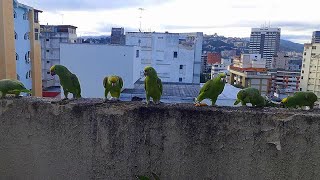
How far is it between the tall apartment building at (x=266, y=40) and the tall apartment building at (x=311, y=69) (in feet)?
134

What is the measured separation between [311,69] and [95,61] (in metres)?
19.9

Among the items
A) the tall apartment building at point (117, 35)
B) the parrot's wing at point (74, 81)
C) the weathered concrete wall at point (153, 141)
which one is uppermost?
the tall apartment building at point (117, 35)

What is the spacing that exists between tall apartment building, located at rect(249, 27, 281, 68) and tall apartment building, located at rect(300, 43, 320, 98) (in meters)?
40.8

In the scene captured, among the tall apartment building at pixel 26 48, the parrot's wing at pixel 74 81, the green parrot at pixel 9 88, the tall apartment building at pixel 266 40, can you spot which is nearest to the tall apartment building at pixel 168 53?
the tall apartment building at pixel 26 48

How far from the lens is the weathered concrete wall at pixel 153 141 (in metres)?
2.31

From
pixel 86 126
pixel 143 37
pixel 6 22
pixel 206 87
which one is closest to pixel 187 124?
pixel 206 87

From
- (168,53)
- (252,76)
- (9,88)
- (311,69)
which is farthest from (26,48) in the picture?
(252,76)

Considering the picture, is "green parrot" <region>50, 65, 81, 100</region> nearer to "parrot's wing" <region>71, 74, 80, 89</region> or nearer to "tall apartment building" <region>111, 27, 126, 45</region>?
"parrot's wing" <region>71, 74, 80, 89</region>

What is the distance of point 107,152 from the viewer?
98.4 inches

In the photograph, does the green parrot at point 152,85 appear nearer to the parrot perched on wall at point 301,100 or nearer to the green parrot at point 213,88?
the green parrot at point 213,88

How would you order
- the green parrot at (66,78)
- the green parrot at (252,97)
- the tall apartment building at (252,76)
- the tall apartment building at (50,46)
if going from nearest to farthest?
the green parrot at (252,97) < the green parrot at (66,78) < the tall apartment building at (50,46) < the tall apartment building at (252,76)

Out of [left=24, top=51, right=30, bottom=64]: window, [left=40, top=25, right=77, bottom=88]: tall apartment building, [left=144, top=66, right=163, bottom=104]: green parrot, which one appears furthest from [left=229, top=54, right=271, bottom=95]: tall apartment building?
[left=144, top=66, right=163, bottom=104]: green parrot

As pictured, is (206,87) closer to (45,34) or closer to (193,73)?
(193,73)

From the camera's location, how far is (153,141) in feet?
8.05
